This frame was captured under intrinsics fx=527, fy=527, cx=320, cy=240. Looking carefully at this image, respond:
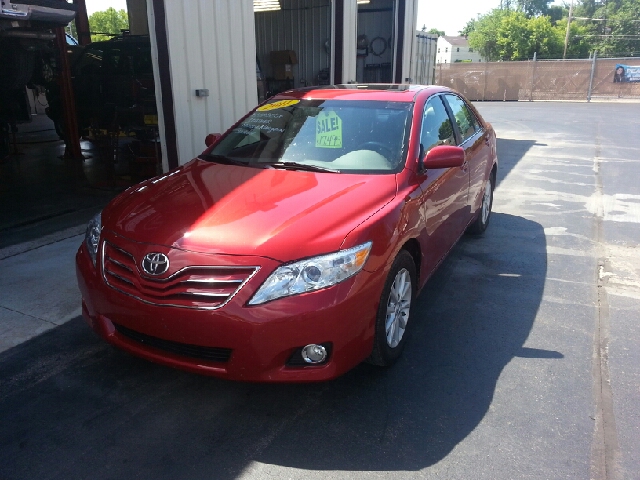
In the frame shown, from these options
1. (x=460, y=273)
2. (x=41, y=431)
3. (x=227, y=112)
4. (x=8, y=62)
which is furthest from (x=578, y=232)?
(x=8, y=62)

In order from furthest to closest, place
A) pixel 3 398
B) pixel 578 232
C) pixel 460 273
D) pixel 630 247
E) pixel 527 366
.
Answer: pixel 578 232 < pixel 630 247 < pixel 460 273 < pixel 527 366 < pixel 3 398

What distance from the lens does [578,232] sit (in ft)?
20.0

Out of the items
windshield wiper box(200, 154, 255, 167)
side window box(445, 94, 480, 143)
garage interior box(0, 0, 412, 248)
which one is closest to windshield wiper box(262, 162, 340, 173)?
windshield wiper box(200, 154, 255, 167)

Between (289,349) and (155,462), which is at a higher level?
(289,349)

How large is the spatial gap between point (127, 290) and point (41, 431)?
827 mm

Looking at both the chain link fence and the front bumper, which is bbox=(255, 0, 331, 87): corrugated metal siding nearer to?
the front bumper

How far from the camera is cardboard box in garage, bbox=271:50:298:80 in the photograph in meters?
12.3

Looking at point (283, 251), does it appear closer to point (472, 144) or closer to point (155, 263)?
point (155, 263)

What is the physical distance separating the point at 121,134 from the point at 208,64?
2.63 meters

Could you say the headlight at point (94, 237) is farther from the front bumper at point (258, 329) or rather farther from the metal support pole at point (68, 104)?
the metal support pole at point (68, 104)

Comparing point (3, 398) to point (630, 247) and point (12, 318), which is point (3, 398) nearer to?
point (12, 318)

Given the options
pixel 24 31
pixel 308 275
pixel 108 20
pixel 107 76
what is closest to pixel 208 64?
pixel 24 31

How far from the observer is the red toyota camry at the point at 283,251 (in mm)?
2572

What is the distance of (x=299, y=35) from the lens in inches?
500
